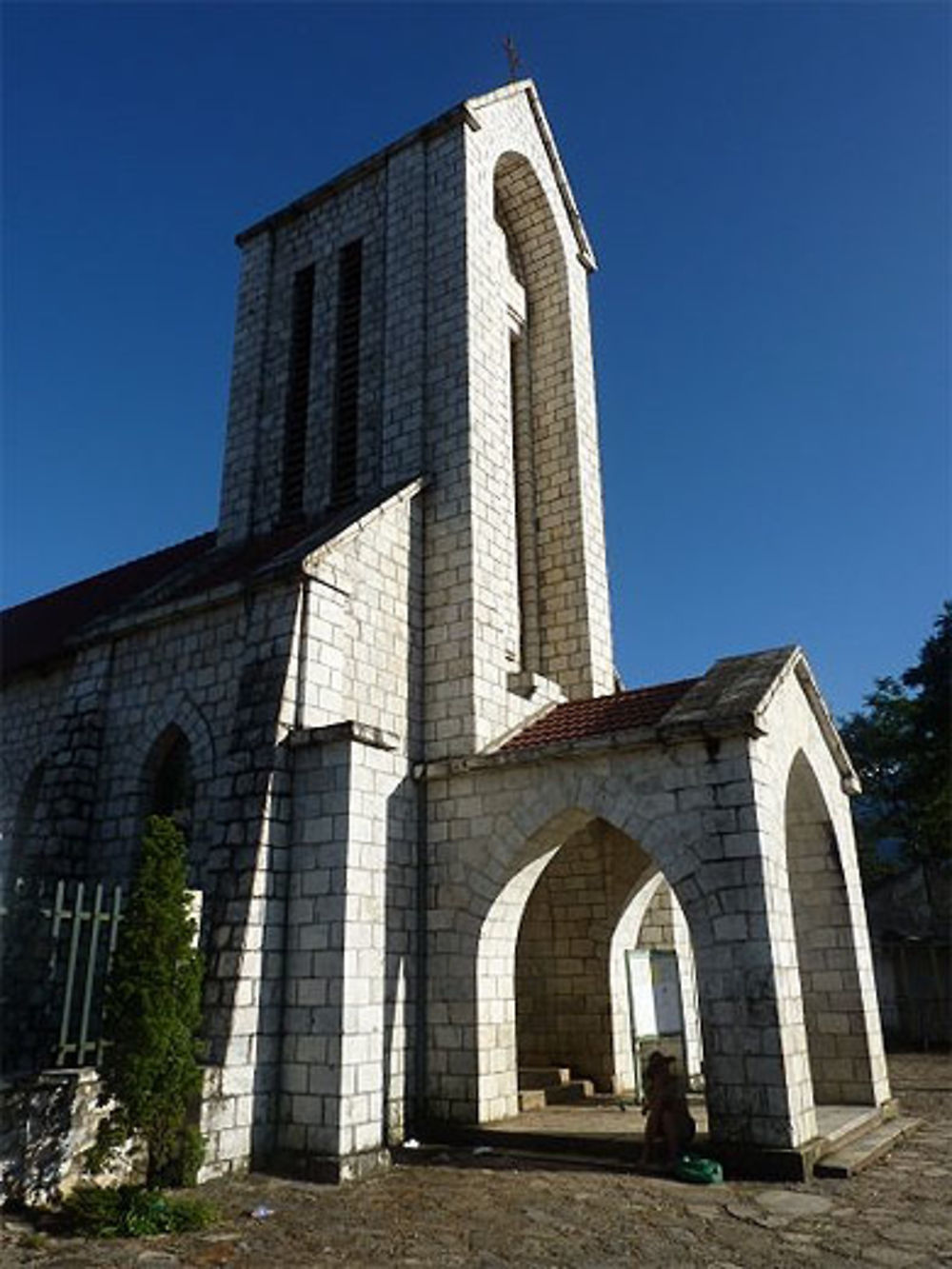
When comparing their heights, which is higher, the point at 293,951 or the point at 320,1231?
the point at 293,951

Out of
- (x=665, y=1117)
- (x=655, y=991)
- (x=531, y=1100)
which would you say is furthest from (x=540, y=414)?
(x=665, y=1117)

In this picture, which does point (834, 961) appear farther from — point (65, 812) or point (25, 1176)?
point (65, 812)

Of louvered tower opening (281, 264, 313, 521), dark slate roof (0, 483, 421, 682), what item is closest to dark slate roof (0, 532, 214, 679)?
dark slate roof (0, 483, 421, 682)

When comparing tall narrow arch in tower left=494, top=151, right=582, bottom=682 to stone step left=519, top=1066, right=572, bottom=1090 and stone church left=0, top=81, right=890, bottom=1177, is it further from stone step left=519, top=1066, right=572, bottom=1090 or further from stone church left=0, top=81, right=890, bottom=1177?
stone step left=519, top=1066, right=572, bottom=1090

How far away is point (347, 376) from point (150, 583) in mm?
5199

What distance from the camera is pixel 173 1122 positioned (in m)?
6.93

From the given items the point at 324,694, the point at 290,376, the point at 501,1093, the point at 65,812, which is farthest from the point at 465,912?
the point at 290,376

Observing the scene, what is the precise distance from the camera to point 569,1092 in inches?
421

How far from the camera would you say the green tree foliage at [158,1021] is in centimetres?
671

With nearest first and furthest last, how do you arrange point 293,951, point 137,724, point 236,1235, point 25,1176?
point 236,1235
point 25,1176
point 293,951
point 137,724

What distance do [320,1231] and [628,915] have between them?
610 centimetres

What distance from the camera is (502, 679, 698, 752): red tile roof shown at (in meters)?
9.80

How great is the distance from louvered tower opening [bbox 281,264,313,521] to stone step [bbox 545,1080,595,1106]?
866cm

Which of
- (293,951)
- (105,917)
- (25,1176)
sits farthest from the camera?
(293,951)
